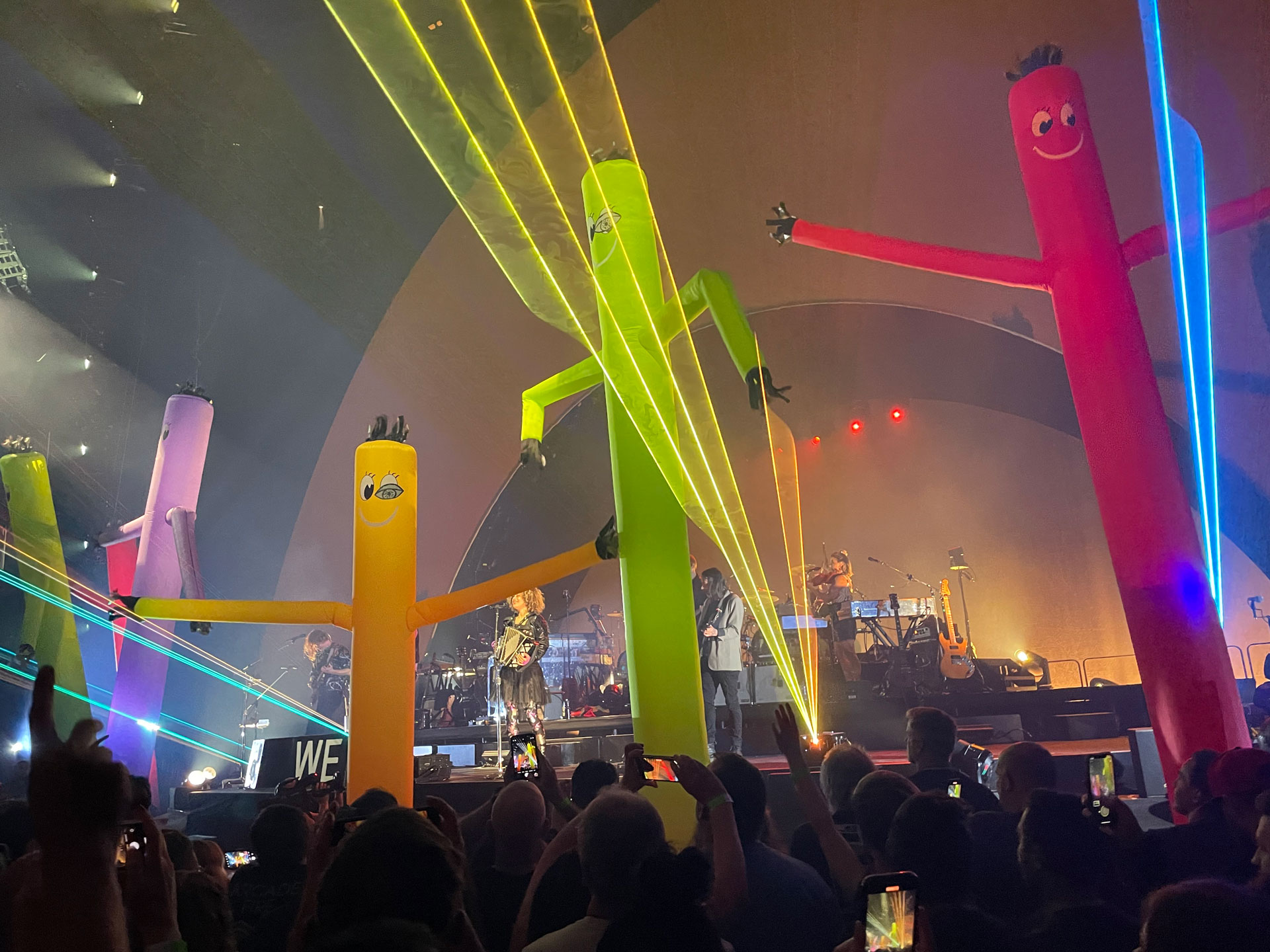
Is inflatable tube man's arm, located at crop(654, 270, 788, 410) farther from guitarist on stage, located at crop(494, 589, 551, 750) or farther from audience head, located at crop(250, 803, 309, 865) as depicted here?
guitarist on stage, located at crop(494, 589, 551, 750)

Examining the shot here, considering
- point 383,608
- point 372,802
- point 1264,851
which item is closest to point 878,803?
point 1264,851

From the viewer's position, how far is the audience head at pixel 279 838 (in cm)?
229

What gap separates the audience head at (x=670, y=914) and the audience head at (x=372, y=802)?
3.49 ft

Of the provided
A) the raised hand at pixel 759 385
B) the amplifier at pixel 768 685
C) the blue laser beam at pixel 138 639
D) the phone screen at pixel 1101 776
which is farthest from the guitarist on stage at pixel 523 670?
the phone screen at pixel 1101 776

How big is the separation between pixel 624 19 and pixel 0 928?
708cm

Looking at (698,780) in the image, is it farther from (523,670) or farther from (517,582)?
(523,670)

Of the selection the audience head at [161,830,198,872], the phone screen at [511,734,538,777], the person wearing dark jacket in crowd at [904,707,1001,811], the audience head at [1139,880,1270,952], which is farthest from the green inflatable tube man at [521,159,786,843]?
the audience head at [1139,880,1270,952]

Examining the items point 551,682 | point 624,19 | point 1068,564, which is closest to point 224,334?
point 624,19

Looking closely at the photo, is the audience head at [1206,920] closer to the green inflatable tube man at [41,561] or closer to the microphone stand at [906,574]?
the green inflatable tube man at [41,561]

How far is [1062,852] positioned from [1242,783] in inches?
34.8

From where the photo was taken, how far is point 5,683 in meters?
6.93

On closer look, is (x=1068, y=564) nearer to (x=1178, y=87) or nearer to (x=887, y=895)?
(x=1178, y=87)

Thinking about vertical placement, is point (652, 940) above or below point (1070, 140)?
below

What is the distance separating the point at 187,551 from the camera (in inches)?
221
